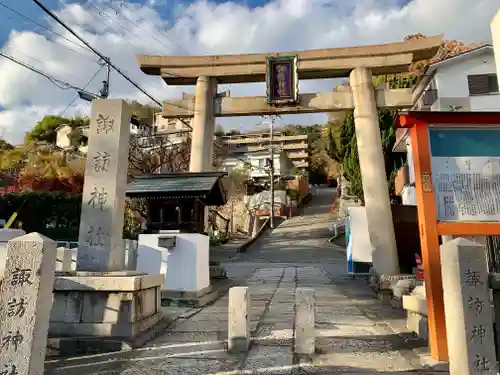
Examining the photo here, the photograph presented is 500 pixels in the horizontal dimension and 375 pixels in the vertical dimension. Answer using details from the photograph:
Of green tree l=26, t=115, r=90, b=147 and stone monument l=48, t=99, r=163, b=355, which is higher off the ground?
green tree l=26, t=115, r=90, b=147

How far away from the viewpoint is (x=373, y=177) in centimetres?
1217

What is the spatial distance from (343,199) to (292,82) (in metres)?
23.5

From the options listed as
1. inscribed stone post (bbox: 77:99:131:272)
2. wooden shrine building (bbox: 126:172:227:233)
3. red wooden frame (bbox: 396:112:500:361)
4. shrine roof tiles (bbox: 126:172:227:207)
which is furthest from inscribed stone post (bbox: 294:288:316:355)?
wooden shrine building (bbox: 126:172:227:233)

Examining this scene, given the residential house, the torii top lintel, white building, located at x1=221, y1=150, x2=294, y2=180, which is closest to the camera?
the torii top lintel

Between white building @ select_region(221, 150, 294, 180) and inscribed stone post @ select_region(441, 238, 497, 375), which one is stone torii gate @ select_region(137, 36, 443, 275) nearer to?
inscribed stone post @ select_region(441, 238, 497, 375)

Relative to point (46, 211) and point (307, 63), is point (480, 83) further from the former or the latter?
point (46, 211)

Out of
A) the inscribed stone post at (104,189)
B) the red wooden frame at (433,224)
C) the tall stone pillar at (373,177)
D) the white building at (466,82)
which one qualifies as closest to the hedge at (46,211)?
the tall stone pillar at (373,177)

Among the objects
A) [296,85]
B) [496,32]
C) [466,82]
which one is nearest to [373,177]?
[296,85]

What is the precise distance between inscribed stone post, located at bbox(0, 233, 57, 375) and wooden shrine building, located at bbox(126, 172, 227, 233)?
7.16 meters

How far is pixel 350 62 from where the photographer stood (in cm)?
1317

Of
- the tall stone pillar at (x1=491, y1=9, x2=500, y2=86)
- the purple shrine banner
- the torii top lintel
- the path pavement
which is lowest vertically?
the path pavement

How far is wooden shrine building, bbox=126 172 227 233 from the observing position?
11.0m

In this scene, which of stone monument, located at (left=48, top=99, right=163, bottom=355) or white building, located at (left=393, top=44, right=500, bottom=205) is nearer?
stone monument, located at (left=48, top=99, right=163, bottom=355)

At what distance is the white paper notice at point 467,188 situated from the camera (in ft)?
16.1
